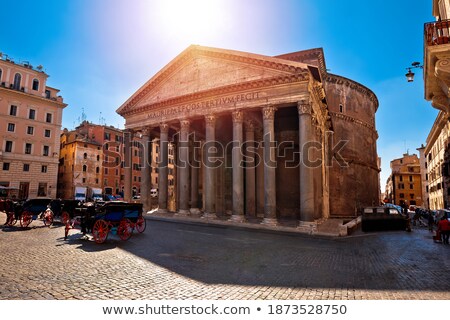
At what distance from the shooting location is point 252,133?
68.0ft

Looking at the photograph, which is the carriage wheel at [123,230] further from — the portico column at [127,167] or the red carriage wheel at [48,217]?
the portico column at [127,167]

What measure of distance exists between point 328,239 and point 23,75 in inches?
1613

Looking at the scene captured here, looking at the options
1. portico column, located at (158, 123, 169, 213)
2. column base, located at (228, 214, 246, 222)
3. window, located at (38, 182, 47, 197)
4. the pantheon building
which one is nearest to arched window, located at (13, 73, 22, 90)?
window, located at (38, 182, 47, 197)

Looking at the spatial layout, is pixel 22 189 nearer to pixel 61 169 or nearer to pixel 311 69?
pixel 61 169

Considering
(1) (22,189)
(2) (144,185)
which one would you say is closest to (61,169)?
(1) (22,189)

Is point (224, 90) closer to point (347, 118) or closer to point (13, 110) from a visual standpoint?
point (347, 118)

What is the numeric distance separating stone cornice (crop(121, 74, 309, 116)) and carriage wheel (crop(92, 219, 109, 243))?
38.7ft

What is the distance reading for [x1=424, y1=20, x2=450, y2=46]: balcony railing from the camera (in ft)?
30.6

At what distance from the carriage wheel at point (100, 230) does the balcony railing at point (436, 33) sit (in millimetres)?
13828

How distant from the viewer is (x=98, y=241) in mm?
9414

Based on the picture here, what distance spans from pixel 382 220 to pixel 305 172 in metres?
6.36

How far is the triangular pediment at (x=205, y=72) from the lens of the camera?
16.4 meters

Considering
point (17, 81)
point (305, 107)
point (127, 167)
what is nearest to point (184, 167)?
point (127, 167)

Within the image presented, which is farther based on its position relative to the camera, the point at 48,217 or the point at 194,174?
the point at 194,174
